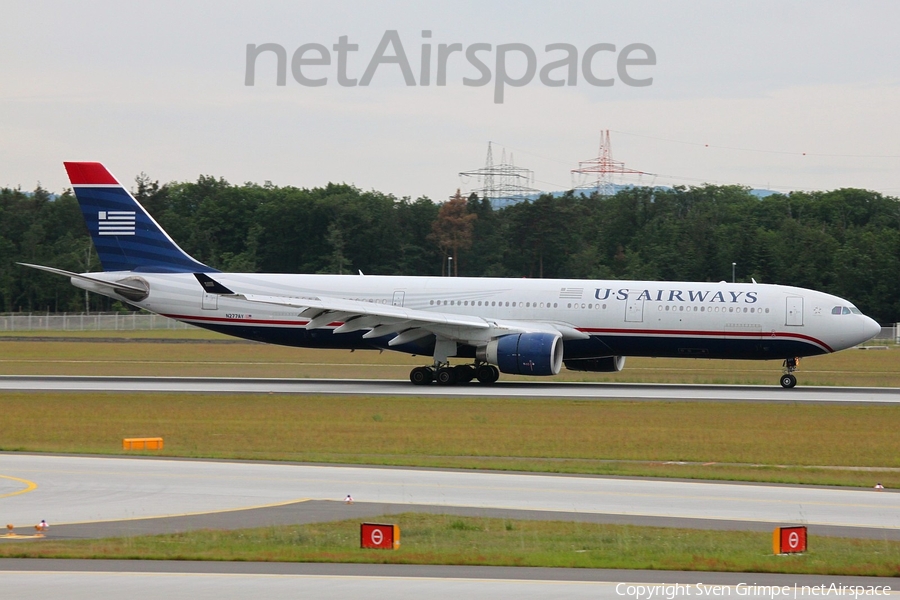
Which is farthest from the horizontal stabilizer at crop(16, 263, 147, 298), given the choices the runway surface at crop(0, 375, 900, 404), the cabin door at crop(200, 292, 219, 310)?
the runway surface at crop(0, 375, 900, 404)

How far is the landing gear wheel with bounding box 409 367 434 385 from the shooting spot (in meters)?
38.8

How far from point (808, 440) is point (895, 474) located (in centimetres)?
464

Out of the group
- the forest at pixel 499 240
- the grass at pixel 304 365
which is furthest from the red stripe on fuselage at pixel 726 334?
the forest at pixel 499 240

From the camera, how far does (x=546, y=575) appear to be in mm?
11383

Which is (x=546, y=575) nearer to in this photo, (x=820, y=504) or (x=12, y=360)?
(x=820, y=504)

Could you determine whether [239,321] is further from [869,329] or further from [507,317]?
[869,329]

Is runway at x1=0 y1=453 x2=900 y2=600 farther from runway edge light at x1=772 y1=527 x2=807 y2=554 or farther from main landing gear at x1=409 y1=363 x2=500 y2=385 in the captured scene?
main landing gear at x1=409 y1=363 x2=500 y2=385

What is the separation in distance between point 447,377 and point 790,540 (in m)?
26.5

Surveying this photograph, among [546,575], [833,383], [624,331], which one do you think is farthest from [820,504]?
[833,383]

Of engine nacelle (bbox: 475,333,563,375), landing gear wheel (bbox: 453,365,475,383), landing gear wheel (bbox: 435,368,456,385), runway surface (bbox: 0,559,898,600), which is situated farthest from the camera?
landing gear wheel (bbox: 453,365,475,383)

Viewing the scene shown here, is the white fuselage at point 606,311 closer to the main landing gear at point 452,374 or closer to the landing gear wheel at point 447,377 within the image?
the main landing gear at point 452,374

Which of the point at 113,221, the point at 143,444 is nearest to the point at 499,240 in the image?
the point at 113,221

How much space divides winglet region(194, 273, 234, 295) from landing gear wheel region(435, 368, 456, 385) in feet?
25.5

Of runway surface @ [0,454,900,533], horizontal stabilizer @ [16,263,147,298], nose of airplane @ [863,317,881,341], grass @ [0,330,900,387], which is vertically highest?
horizontal stabilizer @ [16,263,147,298]
